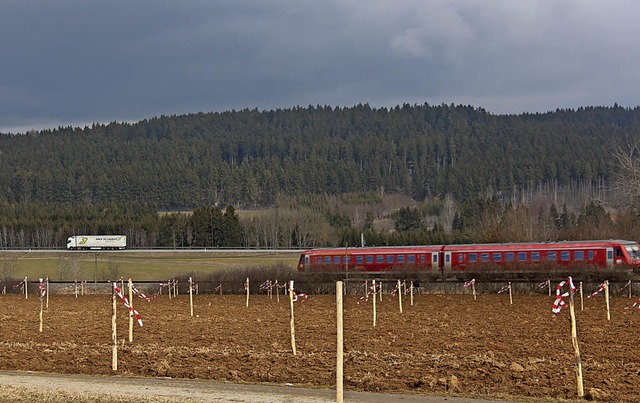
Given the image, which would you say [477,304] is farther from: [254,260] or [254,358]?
[254,260]

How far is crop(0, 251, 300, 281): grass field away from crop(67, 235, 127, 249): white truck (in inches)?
889

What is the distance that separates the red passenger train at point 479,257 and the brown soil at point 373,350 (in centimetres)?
2115

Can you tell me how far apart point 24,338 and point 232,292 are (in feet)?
123

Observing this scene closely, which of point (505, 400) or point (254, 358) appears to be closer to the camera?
point (505, 400)

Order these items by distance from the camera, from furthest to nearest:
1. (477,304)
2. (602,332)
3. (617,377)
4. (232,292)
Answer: (232,292) < (477,304) < (602,332) < (617,377)

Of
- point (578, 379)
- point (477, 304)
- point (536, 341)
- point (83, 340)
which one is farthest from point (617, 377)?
point (477, 304)

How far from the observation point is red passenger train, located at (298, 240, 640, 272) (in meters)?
60.4

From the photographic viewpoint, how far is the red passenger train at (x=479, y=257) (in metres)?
60.4

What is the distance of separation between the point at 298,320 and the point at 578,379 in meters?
19.8

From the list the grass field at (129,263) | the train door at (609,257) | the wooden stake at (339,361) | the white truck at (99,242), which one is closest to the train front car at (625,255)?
the train door at (609,257)

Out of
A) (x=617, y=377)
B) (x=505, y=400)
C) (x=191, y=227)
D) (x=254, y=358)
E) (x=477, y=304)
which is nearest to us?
(x=505, y=400)

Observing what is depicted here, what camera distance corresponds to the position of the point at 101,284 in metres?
76.4

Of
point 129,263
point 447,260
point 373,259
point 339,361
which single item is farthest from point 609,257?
point 129,263

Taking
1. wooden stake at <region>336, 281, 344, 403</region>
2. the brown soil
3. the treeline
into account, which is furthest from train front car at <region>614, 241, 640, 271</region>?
the treeline
